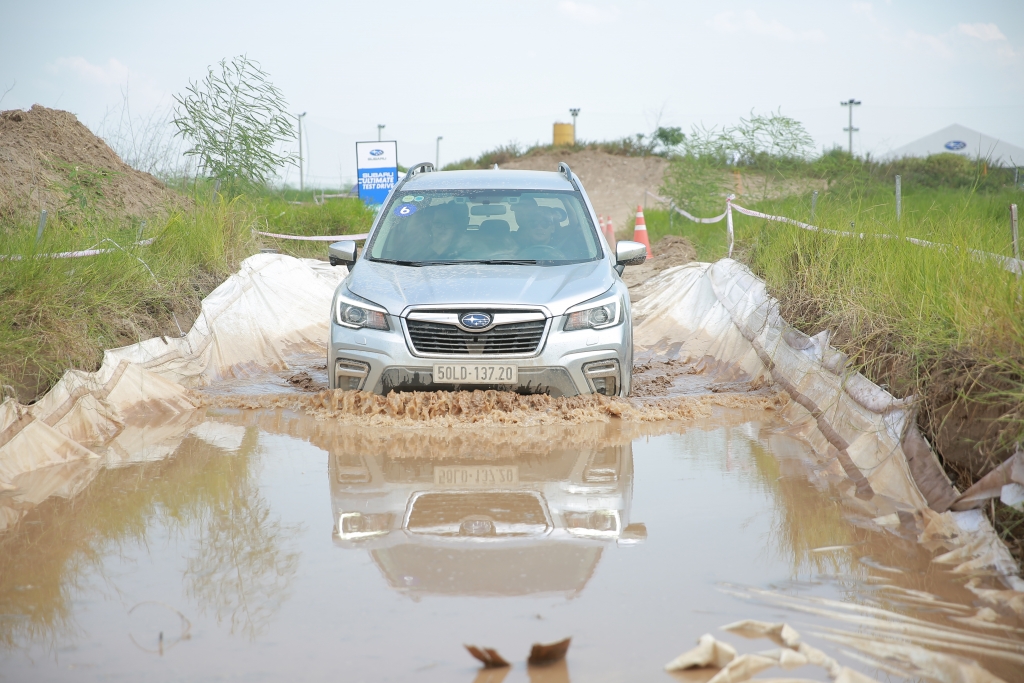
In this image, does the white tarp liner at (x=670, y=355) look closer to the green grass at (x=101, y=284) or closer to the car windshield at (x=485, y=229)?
the green grass at (x=101, y=284)

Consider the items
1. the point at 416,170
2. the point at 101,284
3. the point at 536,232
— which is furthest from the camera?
the point at 416,170

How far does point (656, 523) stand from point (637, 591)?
0.91 meters

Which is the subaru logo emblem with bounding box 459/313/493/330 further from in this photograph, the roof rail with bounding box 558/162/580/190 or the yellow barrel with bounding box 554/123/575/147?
the yellow barrel with bounding box 554/123/575/147

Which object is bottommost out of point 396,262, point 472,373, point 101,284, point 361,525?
point 361,525

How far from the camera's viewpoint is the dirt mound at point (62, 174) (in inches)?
453

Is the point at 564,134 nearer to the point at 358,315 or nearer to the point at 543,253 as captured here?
the point at 543,253

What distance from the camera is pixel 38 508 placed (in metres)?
4.77

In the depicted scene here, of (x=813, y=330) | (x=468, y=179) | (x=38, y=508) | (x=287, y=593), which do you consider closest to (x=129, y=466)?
(x=38, y=508)

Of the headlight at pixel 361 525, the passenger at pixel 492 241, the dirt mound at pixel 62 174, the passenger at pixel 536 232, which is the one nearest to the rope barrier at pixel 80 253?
the dirt mound at pixel 62 174

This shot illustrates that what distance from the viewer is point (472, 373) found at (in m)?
6.31

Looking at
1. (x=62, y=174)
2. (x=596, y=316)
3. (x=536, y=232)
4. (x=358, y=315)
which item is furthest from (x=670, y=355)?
(x=62, y=174)

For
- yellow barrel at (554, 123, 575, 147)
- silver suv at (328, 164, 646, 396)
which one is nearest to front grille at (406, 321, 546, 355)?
silver suv at (328, 164, 646, 396)

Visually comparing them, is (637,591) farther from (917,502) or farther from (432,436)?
(432,436)

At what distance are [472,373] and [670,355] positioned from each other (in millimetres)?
4556
